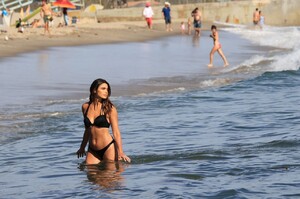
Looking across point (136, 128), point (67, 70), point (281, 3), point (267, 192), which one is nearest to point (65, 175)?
point (267, 192)

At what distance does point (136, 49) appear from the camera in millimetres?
27750

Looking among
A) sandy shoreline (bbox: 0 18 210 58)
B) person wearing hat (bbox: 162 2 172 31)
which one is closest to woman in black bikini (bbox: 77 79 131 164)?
sandy shoreline (bbox: 0 18 210 58)

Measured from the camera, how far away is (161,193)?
794cm

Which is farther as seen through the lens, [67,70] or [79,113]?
[67,70]

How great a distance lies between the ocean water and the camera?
8398mm

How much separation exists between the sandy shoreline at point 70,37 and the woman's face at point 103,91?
13292 mm

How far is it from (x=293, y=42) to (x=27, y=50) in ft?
43.4

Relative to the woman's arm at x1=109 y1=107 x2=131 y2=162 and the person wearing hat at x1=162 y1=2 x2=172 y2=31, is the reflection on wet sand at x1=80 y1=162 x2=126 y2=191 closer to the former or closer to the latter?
the woman's arm at x1=109 y1=107 x2=131 y2=162

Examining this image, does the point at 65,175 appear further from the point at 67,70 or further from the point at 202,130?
the point at 67,70

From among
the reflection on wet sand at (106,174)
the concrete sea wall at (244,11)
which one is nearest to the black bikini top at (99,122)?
the reflection on wet sand at (106,174)

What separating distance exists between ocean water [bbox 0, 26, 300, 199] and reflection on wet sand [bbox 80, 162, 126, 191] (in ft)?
0.04

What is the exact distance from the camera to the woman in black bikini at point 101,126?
8758 millimetres

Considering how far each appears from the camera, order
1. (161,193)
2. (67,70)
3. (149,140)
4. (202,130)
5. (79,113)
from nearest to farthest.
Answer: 1. (161,193)
2. (149,140)
3. (202,130)
4. (79,113)
5. (67,70)

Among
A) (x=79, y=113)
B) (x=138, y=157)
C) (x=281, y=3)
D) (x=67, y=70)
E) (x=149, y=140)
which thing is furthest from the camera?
(x=281, y=3)
